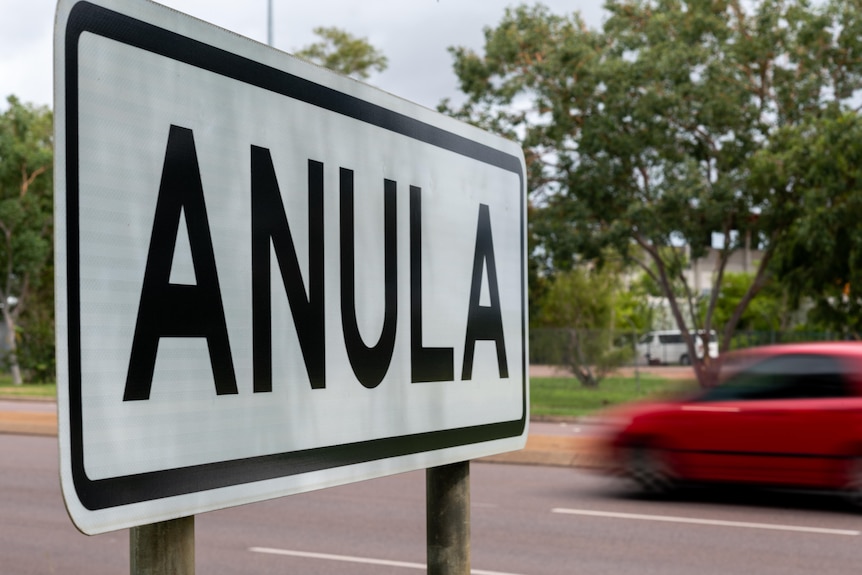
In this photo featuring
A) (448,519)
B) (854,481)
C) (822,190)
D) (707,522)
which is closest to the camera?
(448,519)

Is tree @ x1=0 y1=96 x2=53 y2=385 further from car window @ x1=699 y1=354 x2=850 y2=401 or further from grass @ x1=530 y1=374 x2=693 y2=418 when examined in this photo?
car window @ x1=699 y1=354 x2=850 y2=401

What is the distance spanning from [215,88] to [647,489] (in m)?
10.5

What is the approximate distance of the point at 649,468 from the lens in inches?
424

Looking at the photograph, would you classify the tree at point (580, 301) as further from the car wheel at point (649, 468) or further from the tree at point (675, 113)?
the car wheel at point (649, 468)

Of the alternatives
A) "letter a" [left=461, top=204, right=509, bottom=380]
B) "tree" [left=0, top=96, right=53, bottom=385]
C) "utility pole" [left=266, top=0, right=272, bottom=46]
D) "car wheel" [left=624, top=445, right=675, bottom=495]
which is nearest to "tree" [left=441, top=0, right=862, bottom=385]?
"utility pole" [left=266, top=0, right=272, bottom=46]

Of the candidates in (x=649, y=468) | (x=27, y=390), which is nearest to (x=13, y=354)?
(x=27, y=390)

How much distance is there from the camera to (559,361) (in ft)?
91.2

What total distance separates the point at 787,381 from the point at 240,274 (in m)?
9.96

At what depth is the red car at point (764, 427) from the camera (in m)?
A: 9.77

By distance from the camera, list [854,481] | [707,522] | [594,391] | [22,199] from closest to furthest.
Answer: [707,522], [854,481], [594,391], [22,199]

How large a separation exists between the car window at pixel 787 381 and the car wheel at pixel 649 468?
777mm

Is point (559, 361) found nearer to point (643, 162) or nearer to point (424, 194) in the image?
point (643, 162)

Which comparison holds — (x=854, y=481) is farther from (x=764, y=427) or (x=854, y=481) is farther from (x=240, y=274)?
(x=240, y=274)

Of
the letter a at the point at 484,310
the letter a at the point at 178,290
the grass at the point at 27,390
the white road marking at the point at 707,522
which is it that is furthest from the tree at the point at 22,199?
the letter a at the point at 178,290
